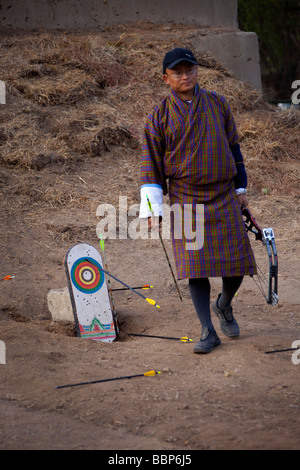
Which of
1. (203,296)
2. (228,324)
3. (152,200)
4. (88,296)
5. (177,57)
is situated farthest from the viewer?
(88,296)

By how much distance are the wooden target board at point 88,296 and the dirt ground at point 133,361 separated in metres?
0.16

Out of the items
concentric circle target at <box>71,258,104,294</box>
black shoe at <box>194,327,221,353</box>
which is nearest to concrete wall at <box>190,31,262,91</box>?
concentric circle target at <box>71,258,104,294</box>

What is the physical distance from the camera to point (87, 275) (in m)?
4.49

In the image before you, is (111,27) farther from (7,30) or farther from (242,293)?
(242,293)

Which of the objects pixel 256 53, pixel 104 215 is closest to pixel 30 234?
pixel 104 215

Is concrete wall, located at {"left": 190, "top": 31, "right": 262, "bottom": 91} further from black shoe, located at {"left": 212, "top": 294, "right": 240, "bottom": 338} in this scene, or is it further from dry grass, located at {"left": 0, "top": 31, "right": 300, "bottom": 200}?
black shoe, located at {"left": 212, "top": 294, "right": 240, "bottom": 338}

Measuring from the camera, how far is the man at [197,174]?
3660mm

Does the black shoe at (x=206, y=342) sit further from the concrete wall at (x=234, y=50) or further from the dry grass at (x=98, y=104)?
the concrete wall at (x=234, y=50)

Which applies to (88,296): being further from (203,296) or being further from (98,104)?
(98,104)

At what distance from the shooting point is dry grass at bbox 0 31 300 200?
7629 mm

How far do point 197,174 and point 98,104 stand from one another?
495 centimetres

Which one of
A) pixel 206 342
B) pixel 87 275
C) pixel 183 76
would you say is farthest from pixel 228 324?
pixel 183 76

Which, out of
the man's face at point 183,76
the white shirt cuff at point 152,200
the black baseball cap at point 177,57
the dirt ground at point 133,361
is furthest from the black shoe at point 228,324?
the black baseball cap at point 177,57

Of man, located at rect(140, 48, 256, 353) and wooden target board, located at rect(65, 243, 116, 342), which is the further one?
wooden target board, located at rect(65, 243, 116, 342)
